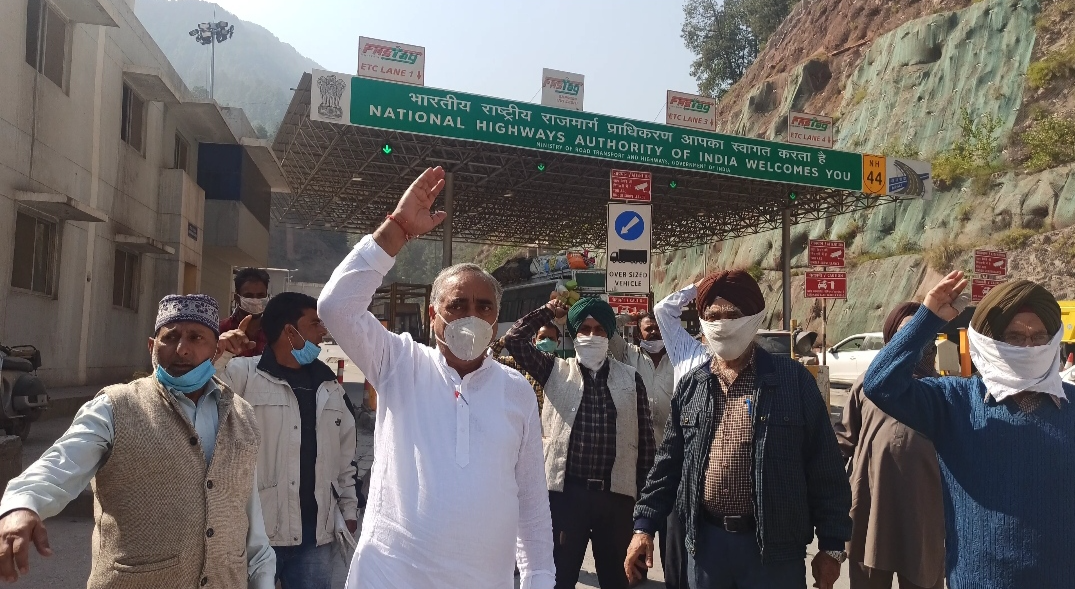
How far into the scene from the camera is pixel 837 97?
41.7 meters

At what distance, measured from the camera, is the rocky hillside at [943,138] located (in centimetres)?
2750

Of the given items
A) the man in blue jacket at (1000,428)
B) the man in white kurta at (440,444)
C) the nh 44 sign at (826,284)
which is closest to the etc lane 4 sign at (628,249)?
the man in blue jacket at (1000,428)

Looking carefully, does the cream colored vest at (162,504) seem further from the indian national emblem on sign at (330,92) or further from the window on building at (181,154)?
the window on building at (181,154)

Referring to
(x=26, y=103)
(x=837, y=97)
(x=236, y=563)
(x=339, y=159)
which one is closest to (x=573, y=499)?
(x=236, y=563)

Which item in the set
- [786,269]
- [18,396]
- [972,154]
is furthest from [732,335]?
[972,154]

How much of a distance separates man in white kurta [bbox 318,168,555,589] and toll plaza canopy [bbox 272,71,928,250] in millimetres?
12093

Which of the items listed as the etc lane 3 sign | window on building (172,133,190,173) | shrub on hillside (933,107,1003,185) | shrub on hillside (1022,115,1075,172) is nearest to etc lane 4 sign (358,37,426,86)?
the etc lane 3 sign

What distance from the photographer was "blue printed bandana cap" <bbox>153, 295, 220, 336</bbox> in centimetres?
280

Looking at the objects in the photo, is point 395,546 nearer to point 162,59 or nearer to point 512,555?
point 512,555

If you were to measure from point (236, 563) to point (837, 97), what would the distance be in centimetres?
4343

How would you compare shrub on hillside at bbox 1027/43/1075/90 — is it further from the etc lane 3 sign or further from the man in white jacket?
the man in white jacket

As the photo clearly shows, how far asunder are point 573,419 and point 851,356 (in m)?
20.2

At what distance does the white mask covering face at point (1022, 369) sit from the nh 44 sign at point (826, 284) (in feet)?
53.4

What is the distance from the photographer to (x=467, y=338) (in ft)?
8.65
